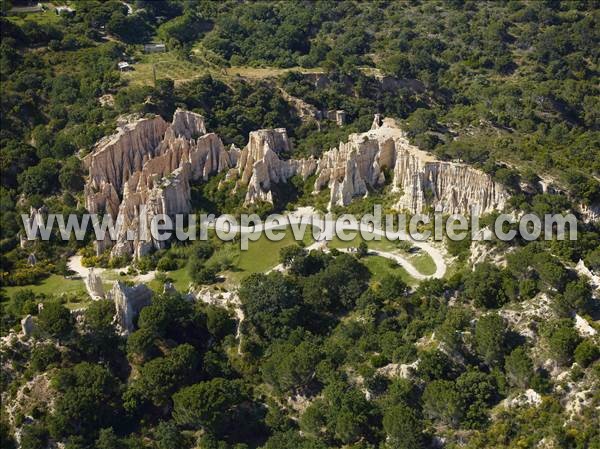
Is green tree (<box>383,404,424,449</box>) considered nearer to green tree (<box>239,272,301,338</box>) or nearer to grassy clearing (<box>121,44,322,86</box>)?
green tree (<box>239,272,301,338</box>)

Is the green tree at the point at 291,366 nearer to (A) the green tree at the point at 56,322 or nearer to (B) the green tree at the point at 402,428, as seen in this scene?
(B) the green tree at the point at 402,428

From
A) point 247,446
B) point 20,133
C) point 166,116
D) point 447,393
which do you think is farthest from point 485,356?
point 20,133

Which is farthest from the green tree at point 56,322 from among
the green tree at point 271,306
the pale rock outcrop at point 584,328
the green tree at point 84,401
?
the pale rock outcrop at point 584,328

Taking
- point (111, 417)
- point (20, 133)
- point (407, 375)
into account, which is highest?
point (20, 133)

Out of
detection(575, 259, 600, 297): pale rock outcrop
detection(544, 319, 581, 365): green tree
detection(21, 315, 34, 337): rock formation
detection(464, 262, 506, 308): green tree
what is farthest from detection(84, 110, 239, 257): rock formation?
detection(544, 319, 581, 365): green tree

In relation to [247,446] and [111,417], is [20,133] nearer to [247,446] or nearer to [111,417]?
[111,417]

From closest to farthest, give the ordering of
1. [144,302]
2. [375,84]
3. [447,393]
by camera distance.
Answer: [447,393], [144,302], [375,84]
